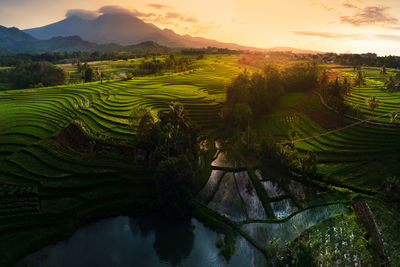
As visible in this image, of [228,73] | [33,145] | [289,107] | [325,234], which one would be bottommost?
[325,234]

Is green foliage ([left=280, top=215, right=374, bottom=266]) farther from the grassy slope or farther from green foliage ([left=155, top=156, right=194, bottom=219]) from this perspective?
the grassy slope

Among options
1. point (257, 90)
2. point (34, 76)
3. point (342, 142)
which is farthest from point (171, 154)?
point (34, 76)

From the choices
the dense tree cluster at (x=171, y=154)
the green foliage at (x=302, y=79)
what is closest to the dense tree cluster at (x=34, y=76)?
the dense tree cluster at (x=171, y=154)

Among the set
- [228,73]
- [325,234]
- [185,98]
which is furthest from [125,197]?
[228,73]

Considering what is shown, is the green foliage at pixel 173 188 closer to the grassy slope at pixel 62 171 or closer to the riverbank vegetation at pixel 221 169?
the riverbank vegetation at pixel 221 169

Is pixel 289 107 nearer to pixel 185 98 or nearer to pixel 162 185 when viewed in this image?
pixel 185 98

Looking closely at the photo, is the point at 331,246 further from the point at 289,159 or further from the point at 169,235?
the point at 169,235
